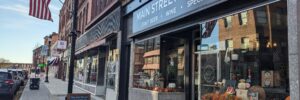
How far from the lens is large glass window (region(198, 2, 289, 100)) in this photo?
5618 millimetres

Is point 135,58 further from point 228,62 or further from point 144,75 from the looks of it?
point 228,62

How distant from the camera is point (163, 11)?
9.10m

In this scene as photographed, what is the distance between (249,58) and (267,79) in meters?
0.67

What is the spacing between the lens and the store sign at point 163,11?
24.1ft

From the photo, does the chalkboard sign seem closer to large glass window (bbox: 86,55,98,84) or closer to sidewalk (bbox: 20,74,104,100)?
sidewalk (bbox: 20,74,104,100)

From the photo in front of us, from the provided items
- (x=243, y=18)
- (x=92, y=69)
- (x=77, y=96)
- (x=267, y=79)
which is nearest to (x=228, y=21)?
(x=243, y=18)

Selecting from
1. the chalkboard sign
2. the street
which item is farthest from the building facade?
the street

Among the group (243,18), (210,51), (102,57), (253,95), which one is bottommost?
(253,95)

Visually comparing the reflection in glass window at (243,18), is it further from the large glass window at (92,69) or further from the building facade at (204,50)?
the large glass window at (92,69)

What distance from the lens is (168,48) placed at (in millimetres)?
10961

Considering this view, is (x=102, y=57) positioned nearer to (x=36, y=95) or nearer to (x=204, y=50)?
(x=36, y=95)

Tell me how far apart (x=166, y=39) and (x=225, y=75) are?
11.9 feet

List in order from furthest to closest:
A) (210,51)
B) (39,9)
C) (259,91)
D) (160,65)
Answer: (39,9), (160,65), (210,51), (259,91)

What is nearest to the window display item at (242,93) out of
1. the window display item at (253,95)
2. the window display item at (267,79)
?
the window display item at (253,95)
